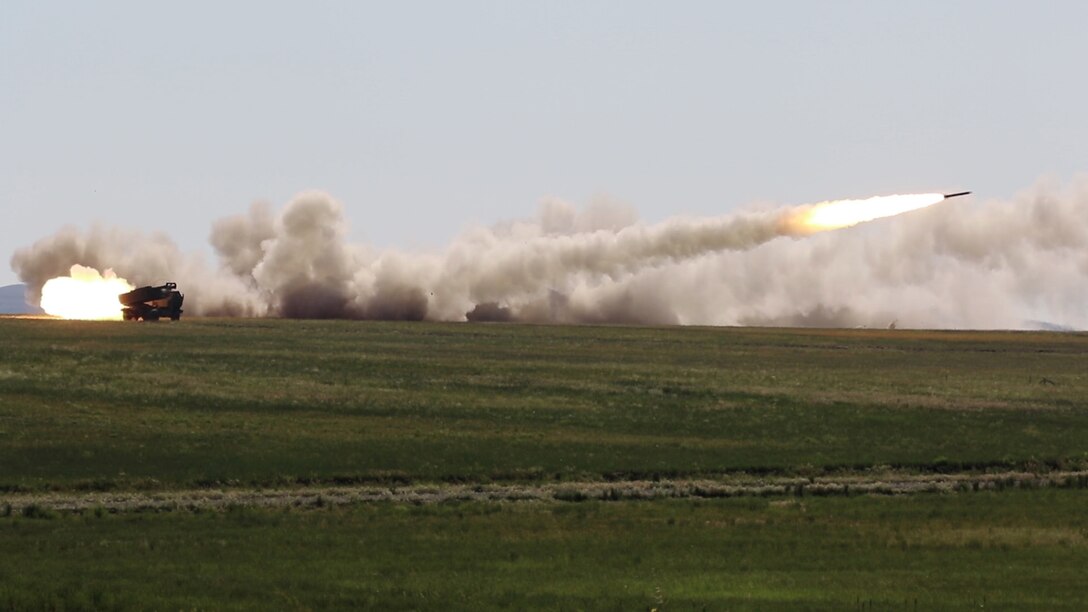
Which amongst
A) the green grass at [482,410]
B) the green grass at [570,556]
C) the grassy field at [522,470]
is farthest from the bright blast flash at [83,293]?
the green grass at [570,556]

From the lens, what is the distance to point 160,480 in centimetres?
4888

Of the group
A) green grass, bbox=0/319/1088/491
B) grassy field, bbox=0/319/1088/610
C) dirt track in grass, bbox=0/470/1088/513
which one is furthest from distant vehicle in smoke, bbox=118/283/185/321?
dirt track in grass, bbox=0/470/1088/513

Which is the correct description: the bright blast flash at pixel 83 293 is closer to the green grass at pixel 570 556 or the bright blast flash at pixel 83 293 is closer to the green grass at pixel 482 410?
the green grass at pixel 482 410

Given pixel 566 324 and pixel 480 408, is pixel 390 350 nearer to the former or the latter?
pixel 480 408

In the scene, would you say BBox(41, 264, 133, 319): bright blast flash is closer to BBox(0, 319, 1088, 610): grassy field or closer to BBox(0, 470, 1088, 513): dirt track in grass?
BBox(0, 319, 1088, 610): grassy field

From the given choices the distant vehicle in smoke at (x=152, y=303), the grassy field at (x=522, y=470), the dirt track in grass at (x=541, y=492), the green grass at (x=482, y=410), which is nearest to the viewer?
the grassy field at (x=522, y=470)

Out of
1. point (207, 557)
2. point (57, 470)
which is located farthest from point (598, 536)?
point (57, 470)

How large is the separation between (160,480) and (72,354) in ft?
152

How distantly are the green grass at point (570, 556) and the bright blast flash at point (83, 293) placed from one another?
105 m

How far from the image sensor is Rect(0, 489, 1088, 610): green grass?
2942 cm

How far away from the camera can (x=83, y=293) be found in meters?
146

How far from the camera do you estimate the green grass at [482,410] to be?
175ft

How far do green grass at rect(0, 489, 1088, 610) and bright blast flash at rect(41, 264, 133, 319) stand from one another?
10517 centimetres

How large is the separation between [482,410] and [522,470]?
56.1 ft
